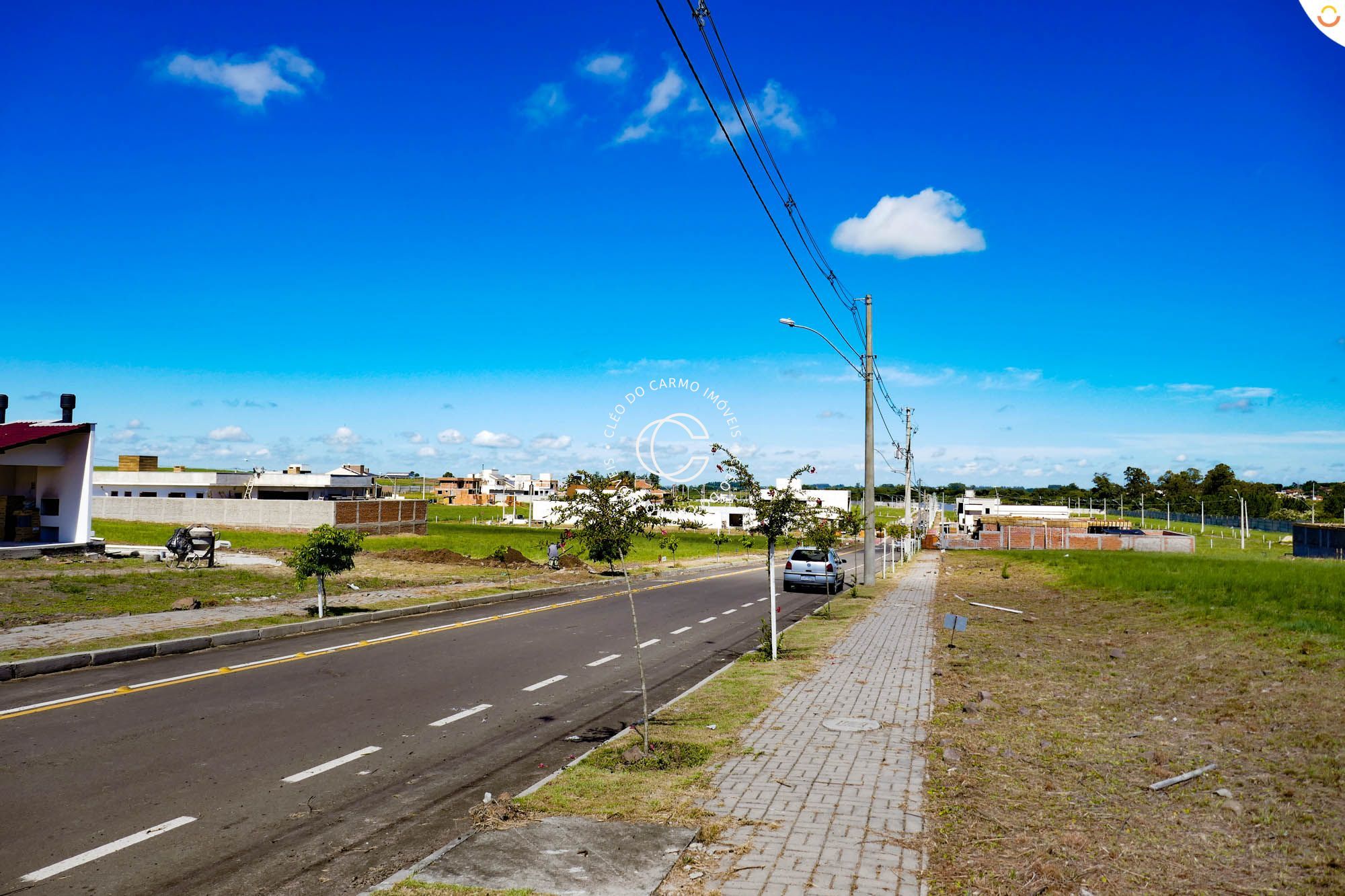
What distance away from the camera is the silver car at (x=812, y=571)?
29578mm

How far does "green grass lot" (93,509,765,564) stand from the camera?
50.6 m

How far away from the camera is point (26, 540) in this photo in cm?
3234

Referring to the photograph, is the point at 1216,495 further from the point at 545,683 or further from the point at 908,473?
the point at 545,683

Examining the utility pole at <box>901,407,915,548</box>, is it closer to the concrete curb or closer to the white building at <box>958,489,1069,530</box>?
the concrete curb

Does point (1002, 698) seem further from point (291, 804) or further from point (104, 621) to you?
point (104, 621)

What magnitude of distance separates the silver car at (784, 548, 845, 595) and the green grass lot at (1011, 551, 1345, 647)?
8.59m

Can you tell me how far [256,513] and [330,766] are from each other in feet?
199

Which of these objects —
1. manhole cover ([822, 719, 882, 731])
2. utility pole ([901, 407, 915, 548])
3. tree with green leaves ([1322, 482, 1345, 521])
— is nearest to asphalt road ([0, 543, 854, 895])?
manhole cover ([822, 719, 882, 731])

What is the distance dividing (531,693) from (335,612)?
9.86 metres

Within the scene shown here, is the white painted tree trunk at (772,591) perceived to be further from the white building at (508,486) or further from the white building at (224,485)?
the white building at (508,486)

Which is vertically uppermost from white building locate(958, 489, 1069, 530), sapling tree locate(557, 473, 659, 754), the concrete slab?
white building locate(958, 489, 1069, 530)

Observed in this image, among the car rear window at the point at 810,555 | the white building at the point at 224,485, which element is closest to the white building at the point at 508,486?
the white building at the point at 224,485

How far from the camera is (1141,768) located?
Result: 25.2ft

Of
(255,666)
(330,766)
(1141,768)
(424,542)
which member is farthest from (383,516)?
(1141,768)
